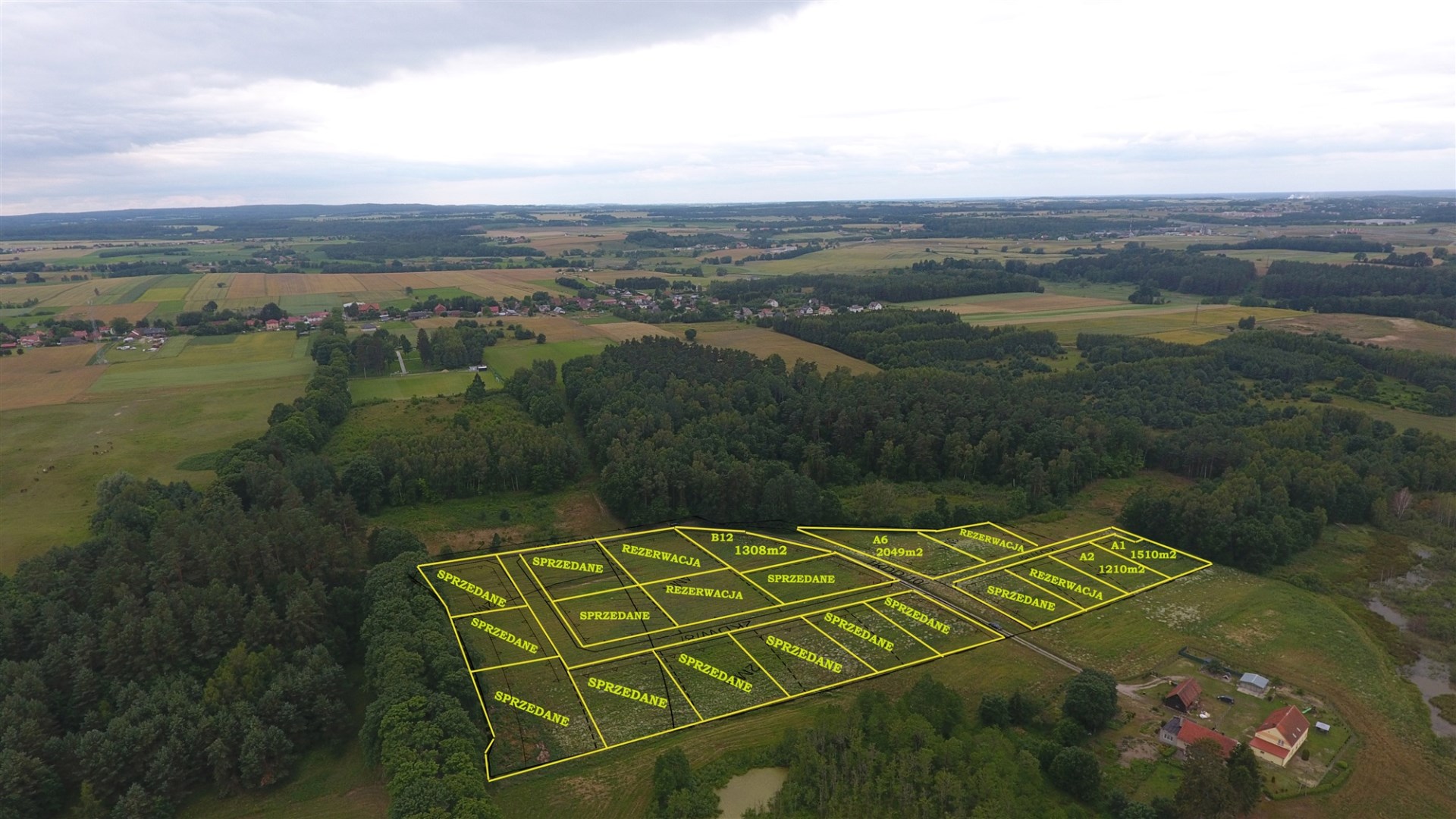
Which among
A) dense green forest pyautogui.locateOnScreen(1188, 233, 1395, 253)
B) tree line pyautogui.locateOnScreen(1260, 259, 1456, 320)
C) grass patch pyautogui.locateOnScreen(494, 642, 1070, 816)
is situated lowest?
grass patch pyautogui.locateOnScreen(494, 642, 1070, 816)

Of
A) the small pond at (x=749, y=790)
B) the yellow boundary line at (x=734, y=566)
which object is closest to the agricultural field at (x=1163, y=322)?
the yellow boundary line at (x=734, y=566)

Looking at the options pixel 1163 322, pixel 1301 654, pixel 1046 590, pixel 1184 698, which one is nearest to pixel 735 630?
pixel 1046 590

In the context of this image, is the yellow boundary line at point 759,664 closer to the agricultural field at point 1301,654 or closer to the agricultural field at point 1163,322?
the agricultural field at point 1301,654

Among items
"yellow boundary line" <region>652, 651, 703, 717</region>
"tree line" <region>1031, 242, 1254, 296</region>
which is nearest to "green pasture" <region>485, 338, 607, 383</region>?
"yellow boundary line" <region>652, 651, 703, 717</region>

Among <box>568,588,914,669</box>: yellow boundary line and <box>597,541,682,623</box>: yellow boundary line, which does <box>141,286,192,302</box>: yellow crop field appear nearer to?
<box>597,541,682,623</box>: yellow boundary line

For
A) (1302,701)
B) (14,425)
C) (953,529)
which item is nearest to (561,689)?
(953,529)
